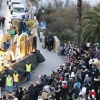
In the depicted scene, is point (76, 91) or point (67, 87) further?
point (67, 87)

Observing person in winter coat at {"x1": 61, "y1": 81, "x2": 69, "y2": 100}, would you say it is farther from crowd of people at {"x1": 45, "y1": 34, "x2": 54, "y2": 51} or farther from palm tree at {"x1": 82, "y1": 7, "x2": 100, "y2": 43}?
palm tree at {"x1": 82, "y1": 7, "x2": 100, "y2": 43}

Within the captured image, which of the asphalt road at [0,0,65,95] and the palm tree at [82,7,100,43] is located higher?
the palm tree at [82,7,100,43]

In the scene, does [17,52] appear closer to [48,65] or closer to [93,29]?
[48,65]

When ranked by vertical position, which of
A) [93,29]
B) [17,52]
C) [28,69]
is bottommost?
[28,69]

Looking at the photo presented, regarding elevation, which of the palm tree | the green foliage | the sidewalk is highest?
the palm tree

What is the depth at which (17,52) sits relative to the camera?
103ft

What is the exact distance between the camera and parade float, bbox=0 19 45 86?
93.8ft

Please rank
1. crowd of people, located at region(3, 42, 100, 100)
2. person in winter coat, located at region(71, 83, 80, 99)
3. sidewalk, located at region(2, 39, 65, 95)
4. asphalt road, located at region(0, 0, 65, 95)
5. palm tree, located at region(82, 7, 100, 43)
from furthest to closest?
1. palm tree, located at region(82, 7, 100, 43)
2. sidewalk, located at region(2, 39, 65, 95)
3. asphalt road, located at region(0, 0, 65, 95)
4. person in winter coat, located at region(71, 83, 80, 99)
5. crowd of people, located at region(3, 42, 100, 100)

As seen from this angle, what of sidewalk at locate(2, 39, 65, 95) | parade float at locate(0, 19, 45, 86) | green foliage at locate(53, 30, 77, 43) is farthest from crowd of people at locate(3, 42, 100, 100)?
green foliage at locate(53, 30, 77, 43)

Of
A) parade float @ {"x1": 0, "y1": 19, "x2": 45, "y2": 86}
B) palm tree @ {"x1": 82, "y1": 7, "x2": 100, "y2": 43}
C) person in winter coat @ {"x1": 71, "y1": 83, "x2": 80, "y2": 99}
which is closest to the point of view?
person in winter coat @ {"x1": 71, "y1": 83, "x2": 80, "y2": 99}

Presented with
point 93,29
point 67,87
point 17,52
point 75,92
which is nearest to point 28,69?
point 17,52

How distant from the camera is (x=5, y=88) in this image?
2716 cm

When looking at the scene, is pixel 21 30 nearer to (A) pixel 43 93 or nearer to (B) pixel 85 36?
(B) pixel 85 36

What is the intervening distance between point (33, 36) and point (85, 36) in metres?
7.60
